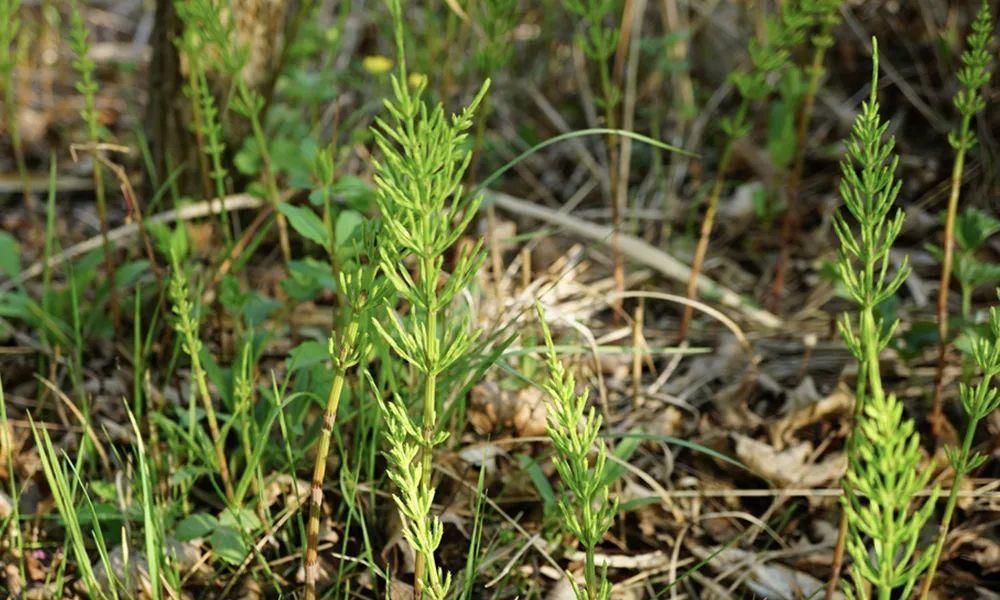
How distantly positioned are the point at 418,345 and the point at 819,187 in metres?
2.27

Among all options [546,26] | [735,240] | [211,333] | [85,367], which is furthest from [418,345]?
[546,26]

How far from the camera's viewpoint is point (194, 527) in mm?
1590

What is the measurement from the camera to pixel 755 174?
3.15 m

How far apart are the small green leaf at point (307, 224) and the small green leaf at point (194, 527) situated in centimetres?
52

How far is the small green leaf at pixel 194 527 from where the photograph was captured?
1.58 m

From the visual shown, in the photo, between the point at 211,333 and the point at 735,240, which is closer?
the point at 211,333

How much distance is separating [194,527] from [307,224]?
1.86 feet

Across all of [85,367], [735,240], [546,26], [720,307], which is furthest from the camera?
[546,26]

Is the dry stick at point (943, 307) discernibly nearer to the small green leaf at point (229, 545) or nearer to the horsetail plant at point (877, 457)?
the horsetail plant at point (877, 457)

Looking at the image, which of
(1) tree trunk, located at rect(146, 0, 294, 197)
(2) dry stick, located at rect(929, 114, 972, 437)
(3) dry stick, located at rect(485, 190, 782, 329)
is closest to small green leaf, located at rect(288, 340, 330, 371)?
(3) dry stick, located at rect(485, 190, 782, 329)

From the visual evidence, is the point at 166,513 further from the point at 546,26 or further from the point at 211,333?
the point at 546,26

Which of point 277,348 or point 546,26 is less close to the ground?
point 546,26

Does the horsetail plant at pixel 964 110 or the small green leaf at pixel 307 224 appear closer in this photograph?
the horsetail plant at pixel 964 110

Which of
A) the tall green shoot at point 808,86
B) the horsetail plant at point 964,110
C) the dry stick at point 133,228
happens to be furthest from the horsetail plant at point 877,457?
the dry stick at point 133,228
